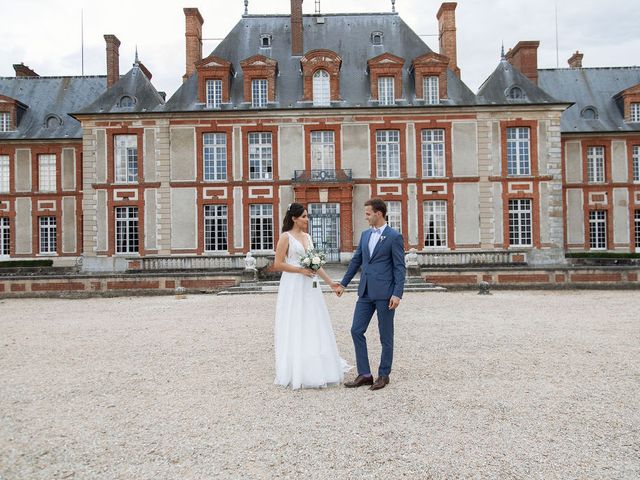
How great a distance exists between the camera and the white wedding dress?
5.52 meters

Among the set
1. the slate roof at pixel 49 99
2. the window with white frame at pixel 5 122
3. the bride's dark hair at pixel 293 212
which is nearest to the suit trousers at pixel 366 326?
the bride's dark hair at pixel 293 212

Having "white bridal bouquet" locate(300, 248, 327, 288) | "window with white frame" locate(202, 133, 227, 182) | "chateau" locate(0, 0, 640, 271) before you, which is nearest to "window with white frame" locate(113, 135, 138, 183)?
"chateau" locate(0, 0, 640, 271)

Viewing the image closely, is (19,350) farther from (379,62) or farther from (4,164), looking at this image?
(4,164)

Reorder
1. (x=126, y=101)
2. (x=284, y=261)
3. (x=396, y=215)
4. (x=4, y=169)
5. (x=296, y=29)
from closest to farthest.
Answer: (x=284, y=261) → (x=396, y=215) → (x=126, y=101) → (x=296, y=29) → (x=4, y=169)

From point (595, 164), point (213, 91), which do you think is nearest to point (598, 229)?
point (595, 164)

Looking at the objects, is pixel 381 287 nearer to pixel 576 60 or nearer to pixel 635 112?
pixel 635 112

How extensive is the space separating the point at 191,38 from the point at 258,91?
4.57m

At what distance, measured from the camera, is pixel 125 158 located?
2466cm

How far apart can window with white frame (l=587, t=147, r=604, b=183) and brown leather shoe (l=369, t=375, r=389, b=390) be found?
84.3 ft

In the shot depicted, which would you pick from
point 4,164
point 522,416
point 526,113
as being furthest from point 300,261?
point 4,164

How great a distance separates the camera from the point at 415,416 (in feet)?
15.1

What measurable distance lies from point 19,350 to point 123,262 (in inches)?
652

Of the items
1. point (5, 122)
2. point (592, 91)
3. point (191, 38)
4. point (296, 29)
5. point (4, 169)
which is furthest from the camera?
point (592, 91)

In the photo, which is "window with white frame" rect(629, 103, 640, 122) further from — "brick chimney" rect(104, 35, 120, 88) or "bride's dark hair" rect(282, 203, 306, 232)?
"bride's dark hair" rect(282, 203, 306, 232)
